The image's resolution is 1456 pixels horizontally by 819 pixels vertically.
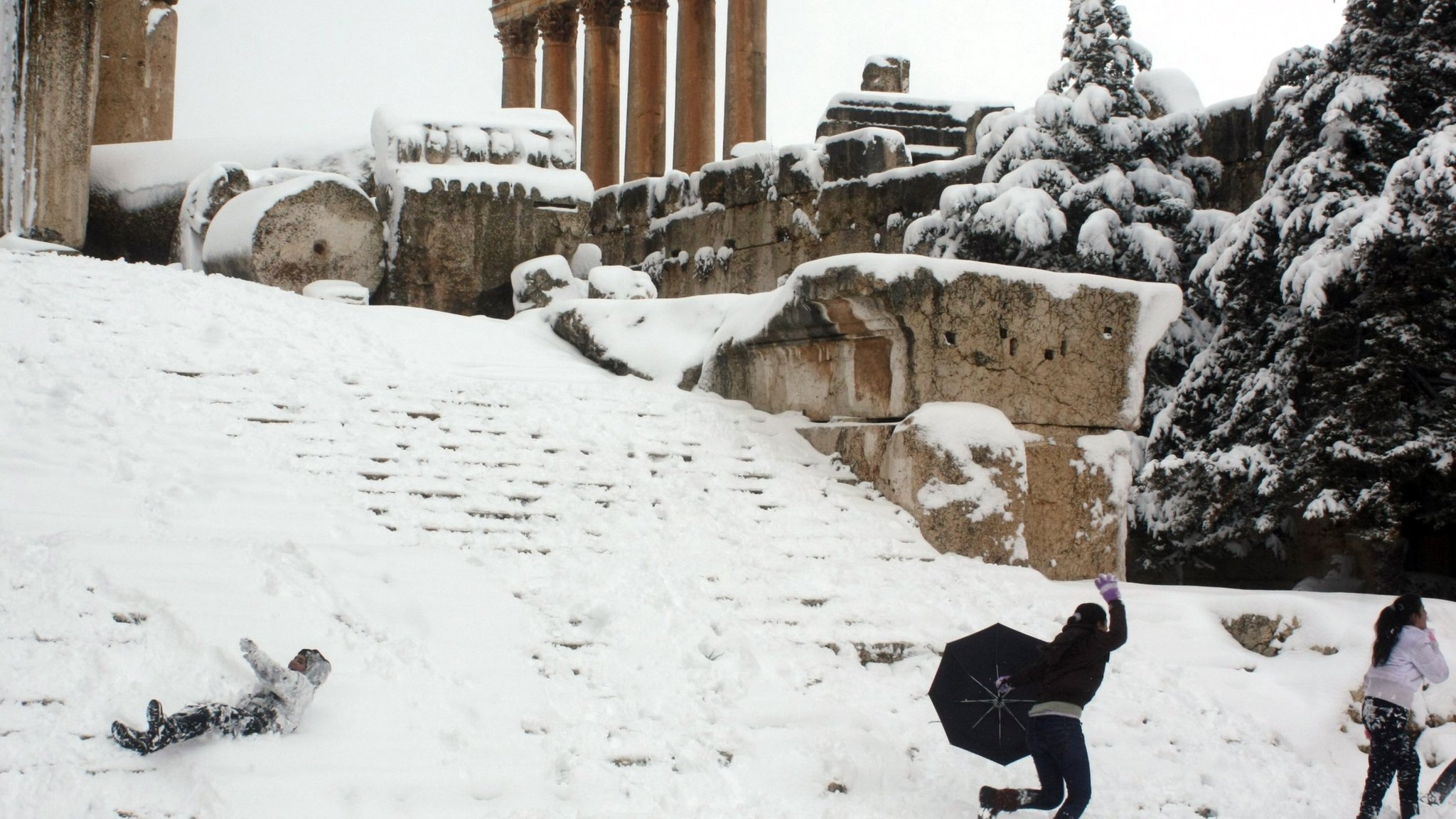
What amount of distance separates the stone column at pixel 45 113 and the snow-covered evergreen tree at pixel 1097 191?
6531 mm

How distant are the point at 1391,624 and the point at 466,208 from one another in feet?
24.9

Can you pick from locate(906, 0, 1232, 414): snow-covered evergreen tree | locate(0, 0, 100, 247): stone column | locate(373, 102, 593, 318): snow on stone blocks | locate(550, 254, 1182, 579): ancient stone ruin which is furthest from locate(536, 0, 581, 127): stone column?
locate(550, 254, 1182, 579): ancient stone ruin

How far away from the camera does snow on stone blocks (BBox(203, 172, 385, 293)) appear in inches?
369

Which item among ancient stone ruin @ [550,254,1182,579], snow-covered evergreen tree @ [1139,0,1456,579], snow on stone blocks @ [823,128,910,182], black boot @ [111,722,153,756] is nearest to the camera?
black boot @ [111,722,153,756]

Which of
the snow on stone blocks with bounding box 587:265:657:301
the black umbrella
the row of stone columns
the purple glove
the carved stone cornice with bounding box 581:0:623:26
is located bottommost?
the black umbrella

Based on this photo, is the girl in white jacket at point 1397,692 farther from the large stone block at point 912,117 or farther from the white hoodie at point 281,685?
the large stone block at point 912,117

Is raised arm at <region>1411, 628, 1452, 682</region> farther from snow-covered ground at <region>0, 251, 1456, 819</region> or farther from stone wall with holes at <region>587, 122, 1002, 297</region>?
stone wall with holes at <region>587, 122, 1002, 297</region>

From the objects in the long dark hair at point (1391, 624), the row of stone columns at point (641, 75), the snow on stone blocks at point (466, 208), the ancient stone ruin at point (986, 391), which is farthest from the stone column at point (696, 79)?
the long dark hair at point (1391, 624)

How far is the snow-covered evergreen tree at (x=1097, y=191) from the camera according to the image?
29.2 ft

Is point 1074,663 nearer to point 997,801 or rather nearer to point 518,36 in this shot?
point 997,801

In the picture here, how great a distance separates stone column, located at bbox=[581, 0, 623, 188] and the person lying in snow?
1872cm

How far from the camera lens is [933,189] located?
11.5 m

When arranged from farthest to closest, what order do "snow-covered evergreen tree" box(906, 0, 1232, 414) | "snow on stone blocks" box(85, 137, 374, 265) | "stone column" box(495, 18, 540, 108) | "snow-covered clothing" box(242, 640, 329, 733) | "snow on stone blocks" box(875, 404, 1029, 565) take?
"stone column" box(495, 18, 540, 108) → "snow on stone blocks" box(85, 137, 374, 265) → "snow-covered evergreen tree" box(906, 0, 1232, 414) → "snow on stone blocks" box(875, 404, 1029, 565) → "snow-covered clothing" box(242, 640, 329, 733)

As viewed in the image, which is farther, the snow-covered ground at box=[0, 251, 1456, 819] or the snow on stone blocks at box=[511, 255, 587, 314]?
the snow on stone blocks at box=[511, 255, 587, 314]
